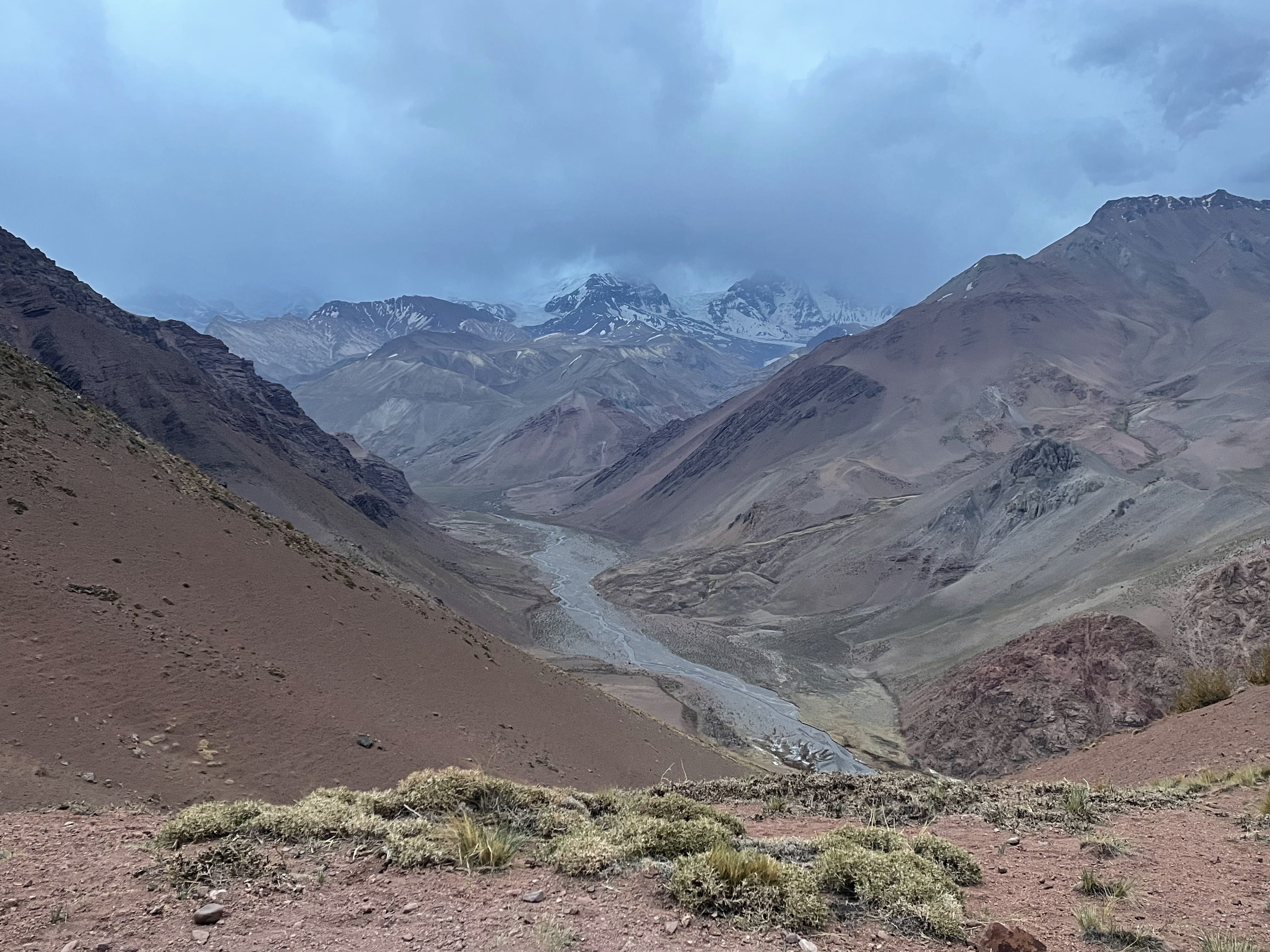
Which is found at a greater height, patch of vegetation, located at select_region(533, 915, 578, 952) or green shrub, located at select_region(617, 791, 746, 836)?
patch of vegetation, located at select_region(533, 915, 578, 952)

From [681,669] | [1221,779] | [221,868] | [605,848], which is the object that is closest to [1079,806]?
[1221,779]

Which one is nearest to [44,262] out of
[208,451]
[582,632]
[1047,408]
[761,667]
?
[208,451]

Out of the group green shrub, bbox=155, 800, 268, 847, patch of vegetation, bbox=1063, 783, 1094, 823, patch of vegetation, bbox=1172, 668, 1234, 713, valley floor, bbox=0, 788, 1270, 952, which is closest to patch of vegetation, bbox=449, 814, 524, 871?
valley floor, bbox=0, 788, 1270, 952

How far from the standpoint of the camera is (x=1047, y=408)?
12031 cm

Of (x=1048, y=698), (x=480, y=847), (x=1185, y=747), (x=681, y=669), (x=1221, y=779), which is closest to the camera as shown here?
(x=480, y=847)

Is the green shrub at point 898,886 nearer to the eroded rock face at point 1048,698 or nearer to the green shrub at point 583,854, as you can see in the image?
the green shrub at point 583,854

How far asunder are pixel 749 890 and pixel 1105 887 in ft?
12.2

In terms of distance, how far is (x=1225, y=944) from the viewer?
17.9 feet

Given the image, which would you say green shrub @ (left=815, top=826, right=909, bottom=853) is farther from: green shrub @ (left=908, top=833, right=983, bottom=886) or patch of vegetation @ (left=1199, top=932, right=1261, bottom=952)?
patch of vegetation @ (left=1199, top=932, right=1261, bottom=952)

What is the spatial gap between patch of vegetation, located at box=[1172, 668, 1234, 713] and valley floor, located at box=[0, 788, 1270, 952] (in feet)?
41.2

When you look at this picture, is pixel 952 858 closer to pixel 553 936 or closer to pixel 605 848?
pixel 605 848

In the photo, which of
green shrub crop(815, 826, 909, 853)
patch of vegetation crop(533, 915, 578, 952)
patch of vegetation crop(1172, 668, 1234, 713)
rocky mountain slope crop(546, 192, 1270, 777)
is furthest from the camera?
rocky mountain slope crop(546, 192, 1270, 777)

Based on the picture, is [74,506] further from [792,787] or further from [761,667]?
[761,667]

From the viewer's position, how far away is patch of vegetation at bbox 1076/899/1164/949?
18.7 feet
